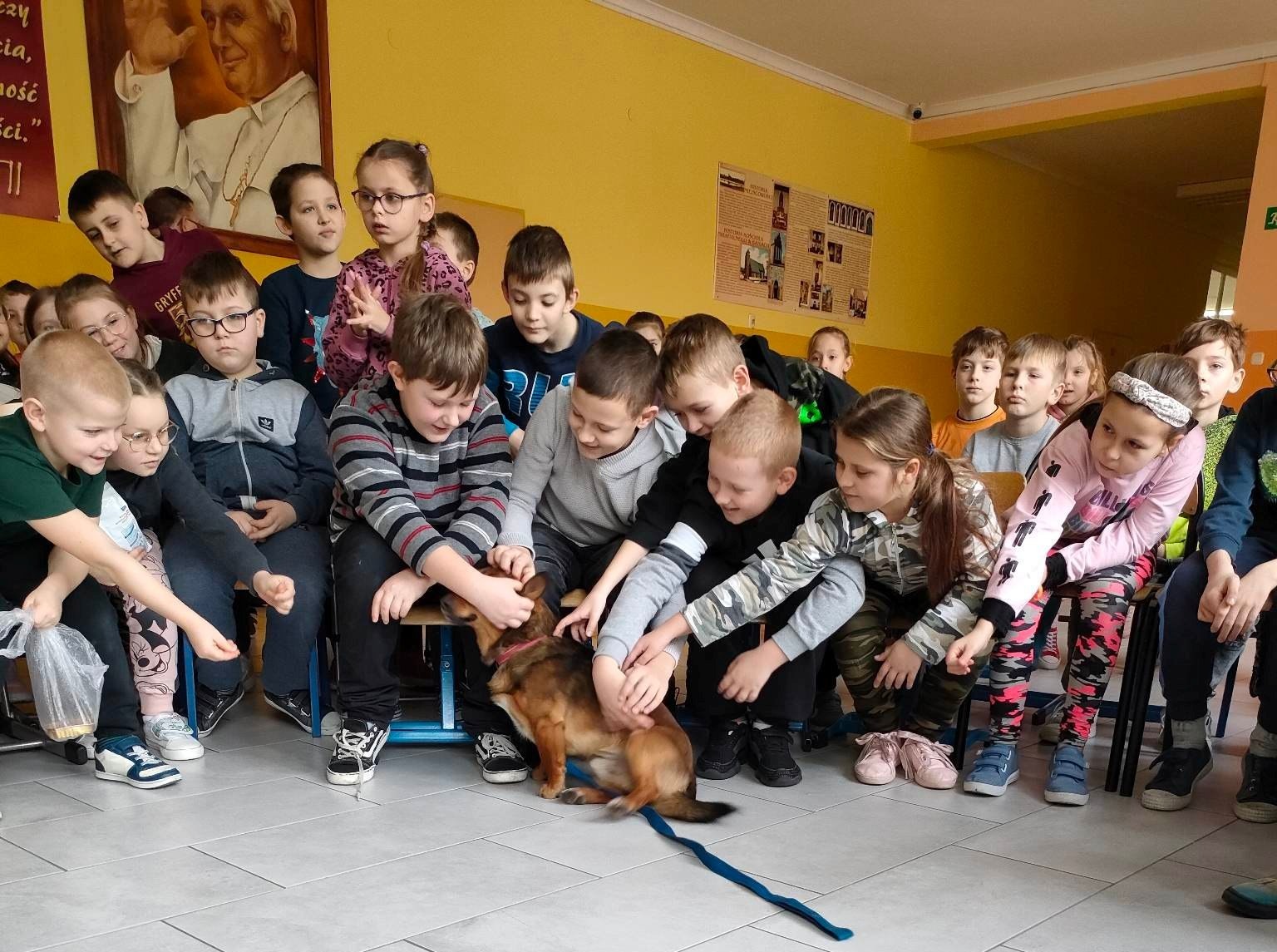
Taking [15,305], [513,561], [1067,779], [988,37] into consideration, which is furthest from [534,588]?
[988,37]

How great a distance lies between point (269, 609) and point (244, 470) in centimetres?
45

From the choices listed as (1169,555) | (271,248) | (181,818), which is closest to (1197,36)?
(1169,555)

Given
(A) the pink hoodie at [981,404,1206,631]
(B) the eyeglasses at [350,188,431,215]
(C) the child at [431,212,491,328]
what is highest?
(B) the eyeglasses at [350,188,431,215]

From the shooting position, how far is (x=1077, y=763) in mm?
2246

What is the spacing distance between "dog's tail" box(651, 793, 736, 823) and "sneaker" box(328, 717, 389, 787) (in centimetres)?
68

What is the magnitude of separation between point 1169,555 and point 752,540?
133 cm

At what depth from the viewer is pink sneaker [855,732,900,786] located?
2320mm

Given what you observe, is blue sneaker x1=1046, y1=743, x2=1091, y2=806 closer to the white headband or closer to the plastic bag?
the white headband

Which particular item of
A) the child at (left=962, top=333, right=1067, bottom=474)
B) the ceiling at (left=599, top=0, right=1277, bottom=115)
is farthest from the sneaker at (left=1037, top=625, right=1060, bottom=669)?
the ceiling at (left=599, top=0, right=1277, bottom=115)

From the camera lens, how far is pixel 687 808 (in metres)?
2.01

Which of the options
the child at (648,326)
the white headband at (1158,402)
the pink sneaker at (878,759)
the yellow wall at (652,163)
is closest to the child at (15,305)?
the yellow wall at (652,163)

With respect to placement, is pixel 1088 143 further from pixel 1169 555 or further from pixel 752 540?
pixel 752 540

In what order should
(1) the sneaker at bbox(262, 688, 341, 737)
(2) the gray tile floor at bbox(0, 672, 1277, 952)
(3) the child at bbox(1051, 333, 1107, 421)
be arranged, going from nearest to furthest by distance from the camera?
1. (2) the gray tile floor at bbox(0, 672, 1277, 952)
2. (1) the sneaker at bbox(262, 688, 341, 737)
3. (3) the child at bbox(1051, 333, 1107, 421)

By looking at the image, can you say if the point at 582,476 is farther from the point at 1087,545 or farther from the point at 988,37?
the point at 988,37
